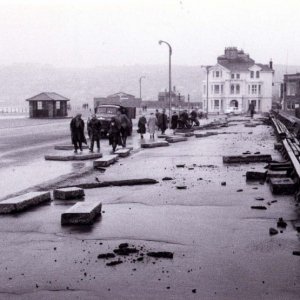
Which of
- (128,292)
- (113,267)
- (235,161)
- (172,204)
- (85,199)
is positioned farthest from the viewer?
(235,161)

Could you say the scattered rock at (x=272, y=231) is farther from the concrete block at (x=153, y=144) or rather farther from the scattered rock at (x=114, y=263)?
the concrete block at (x=153, y=144)

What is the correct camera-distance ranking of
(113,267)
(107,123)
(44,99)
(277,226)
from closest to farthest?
(113,267) → (277,226) → (107,123) → (44,99)

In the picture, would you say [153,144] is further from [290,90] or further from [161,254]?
[290,90]

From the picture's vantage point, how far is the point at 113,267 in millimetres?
7043

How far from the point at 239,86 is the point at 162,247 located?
10658 cm

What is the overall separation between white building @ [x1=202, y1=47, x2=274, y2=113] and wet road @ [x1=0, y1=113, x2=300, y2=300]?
330ft

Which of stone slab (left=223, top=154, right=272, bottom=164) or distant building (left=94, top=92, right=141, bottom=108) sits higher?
distant building (left=94, top=92, right=141, bottom=108)

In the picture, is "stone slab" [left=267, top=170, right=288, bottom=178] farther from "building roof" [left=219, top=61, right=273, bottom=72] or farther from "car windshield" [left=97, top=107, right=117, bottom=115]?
"building roof" [left=219, top=61, right=273, bottom=72]

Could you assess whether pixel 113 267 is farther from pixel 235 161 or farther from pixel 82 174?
pixel 235 161

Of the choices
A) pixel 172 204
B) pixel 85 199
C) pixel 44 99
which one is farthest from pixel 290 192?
pixel 44 99

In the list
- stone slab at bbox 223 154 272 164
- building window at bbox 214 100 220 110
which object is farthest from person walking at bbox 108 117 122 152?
building window at bbox 214 100 220 110

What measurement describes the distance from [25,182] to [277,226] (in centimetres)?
829

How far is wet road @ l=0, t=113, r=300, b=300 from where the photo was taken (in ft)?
20.4

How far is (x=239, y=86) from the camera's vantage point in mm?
112000
